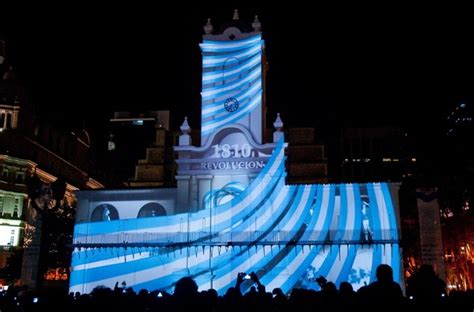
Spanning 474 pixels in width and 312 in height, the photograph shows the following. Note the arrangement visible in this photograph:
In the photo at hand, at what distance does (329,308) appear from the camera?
8.15 meters

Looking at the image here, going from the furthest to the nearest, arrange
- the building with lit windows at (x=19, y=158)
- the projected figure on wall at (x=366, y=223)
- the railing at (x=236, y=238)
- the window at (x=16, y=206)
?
1. the window at (x=16, y=206)
2. the building with lit windows at (x=19, y=158)
3. the projected figure on wall at (x=366, y=223)
4. the railing at (x=236, y=238)

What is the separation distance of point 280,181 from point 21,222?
37905mm

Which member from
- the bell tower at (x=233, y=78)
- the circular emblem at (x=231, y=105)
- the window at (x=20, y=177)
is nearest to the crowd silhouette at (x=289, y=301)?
the bell tower at (x=233, y=78)

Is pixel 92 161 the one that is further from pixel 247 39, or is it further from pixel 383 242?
pixel 383 242

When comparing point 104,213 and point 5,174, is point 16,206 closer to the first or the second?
point 5,174

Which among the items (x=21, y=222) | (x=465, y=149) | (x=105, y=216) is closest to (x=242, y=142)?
(x=105, y=216)

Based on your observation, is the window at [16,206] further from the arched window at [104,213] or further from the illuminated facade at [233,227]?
the arched window at [104,213]

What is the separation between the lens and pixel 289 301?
9.32 meters

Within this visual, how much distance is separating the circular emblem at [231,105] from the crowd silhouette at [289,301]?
2764 centimetres

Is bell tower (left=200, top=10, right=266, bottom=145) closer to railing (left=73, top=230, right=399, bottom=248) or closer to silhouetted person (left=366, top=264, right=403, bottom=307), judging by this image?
railing (left=73, top=230, right=399, bottom=248)

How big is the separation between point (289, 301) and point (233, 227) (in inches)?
925

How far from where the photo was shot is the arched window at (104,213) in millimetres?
35719

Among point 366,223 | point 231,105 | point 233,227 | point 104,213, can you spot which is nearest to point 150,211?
point 104,213

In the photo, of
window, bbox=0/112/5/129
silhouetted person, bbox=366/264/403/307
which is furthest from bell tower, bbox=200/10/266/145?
window, bbox=0/112/5/129
